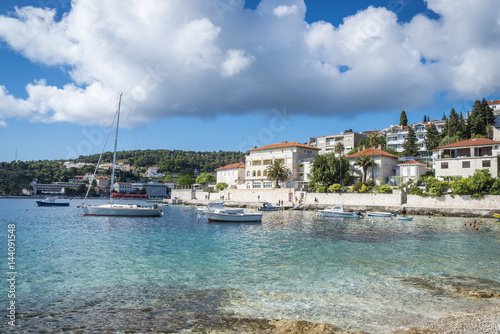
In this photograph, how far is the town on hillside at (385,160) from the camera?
50500 millimetres

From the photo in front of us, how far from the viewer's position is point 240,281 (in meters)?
12.9

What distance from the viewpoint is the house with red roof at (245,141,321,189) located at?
71625mm

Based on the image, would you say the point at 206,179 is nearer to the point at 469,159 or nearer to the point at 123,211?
the point at 123,211

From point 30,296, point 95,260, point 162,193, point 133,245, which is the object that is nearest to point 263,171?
point 133,245

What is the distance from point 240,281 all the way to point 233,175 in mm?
72033

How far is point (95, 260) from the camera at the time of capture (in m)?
16.8

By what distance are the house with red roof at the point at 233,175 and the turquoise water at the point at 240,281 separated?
59.0 metres

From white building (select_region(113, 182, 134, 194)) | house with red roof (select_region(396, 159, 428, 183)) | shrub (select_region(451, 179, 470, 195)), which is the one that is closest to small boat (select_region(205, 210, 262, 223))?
shrub (select_region(451, 179, 470, 195))

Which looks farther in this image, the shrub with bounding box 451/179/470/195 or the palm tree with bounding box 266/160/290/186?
the palm tree with bounding box 266/160/290/186

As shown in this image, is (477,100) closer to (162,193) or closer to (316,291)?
(316,291)

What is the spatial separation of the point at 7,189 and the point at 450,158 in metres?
156

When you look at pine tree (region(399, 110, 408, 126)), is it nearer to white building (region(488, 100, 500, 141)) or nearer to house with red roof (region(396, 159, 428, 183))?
white building (region(488, 100, 500, 141))

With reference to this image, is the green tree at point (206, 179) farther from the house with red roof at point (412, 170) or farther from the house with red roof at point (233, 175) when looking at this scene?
the house with red roof at point (412, 170)

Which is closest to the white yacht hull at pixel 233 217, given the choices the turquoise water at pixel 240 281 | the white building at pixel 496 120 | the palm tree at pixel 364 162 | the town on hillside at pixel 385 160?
the turquoise water at pixel 240 281
